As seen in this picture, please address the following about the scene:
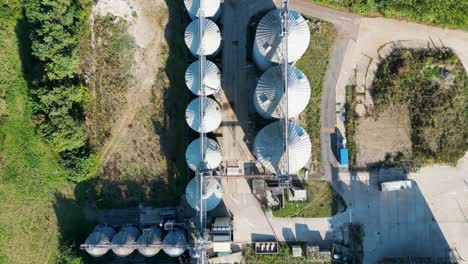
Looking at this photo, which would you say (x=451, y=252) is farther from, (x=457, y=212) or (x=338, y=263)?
(x=338, y=263)

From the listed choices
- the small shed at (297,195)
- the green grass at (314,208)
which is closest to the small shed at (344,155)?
the green grass at (314,208)

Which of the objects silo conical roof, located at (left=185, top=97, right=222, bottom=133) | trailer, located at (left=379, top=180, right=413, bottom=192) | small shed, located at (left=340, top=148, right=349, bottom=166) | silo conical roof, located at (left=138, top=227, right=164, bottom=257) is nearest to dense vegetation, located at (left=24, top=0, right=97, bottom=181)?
silo conical roof, located at (left=138, top=227, right=164, bottom=257)

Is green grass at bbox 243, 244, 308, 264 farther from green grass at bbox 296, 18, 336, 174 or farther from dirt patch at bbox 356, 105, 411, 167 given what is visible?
green grass at bbox 296, 18, 336, 174

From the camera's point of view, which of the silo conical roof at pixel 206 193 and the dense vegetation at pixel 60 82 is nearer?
the silo conical roof at pixel 206 193

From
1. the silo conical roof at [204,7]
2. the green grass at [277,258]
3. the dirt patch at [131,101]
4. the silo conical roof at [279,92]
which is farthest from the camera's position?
the dirt patch at [131,101]

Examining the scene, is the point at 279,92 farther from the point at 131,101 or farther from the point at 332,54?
the point at 131,101

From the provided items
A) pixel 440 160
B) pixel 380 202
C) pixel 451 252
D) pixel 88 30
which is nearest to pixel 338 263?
pixel 380 202

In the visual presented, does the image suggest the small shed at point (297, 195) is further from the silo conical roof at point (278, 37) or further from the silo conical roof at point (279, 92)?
the silo conical roof at point (278, 37)
